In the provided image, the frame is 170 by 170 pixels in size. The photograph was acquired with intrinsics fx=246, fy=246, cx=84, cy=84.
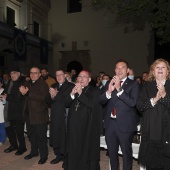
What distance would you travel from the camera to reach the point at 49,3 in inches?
854

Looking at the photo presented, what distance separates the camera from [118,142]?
13.1ft

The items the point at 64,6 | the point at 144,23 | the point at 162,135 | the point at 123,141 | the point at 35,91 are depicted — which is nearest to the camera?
the point at 162,135

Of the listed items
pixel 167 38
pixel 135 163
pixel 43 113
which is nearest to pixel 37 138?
pixel 43 113

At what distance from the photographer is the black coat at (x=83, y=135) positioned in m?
4.09

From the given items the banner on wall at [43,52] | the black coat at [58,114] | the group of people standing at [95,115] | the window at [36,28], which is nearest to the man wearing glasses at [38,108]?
the group of people standing at [95,115]

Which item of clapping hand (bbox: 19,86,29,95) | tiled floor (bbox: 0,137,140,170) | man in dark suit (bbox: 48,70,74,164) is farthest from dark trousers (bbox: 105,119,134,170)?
clapping hand (bbox: 19,86,29,95)

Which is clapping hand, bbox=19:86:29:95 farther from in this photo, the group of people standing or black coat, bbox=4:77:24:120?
black coat, bbox=4:77:24:120

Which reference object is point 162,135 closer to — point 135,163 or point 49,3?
point 135,163

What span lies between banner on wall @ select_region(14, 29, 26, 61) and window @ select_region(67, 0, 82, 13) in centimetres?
712

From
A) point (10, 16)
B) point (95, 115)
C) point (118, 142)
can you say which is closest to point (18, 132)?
point (95, 115)

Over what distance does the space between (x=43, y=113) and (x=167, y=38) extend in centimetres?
824

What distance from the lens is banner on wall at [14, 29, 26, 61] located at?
1467 cm

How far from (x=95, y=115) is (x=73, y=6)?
18.6 meters

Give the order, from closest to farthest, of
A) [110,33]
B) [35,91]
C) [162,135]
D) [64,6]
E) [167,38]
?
[162,135], [35,91], [167,38], [110,33], [64,6]
